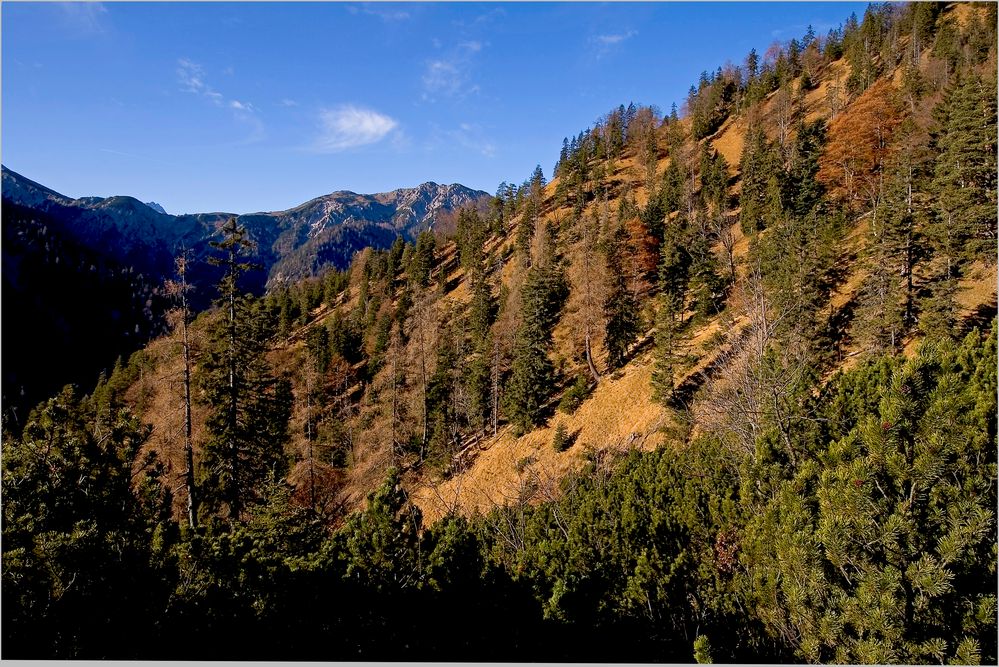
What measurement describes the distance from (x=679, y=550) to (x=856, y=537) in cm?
332

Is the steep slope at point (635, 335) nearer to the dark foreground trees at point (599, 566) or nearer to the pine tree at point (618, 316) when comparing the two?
the pine tree at point (618, 316)

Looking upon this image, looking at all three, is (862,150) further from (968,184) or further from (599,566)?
(599,566)

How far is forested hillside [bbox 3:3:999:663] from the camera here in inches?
177

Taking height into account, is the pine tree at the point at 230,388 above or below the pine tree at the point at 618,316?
below

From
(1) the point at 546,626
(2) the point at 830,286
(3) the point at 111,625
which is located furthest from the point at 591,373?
(3) the point at 111,625

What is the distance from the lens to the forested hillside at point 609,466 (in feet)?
14.7

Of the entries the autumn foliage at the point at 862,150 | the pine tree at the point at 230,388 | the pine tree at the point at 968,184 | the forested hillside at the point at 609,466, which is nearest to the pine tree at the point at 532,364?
the forested hillside at the point at 609,466

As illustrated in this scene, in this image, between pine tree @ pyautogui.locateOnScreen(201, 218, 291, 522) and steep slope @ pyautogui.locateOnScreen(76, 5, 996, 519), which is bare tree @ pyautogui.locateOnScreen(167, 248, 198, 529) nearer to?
steep slope @ pyautogui.locateOnScreen(76, 5, 996, 519)

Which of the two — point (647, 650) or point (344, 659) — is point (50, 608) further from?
point (647, 650)

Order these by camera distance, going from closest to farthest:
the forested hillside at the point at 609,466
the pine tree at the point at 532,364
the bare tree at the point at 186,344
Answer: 1. the forested hillside at the point at 609,466
2. the bare tree at the point at 186,344
3. the pine tree at the point at 532,364

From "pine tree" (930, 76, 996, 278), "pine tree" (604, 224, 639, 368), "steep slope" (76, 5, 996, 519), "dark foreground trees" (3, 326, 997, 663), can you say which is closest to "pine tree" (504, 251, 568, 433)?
"steep slope" (76, 5, 996, 519)

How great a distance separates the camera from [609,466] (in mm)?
14711

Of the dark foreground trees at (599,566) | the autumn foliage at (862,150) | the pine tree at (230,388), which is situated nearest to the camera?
the dark foreground trees at (599,566)

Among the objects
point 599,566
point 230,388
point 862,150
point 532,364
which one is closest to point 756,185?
point 862,150
